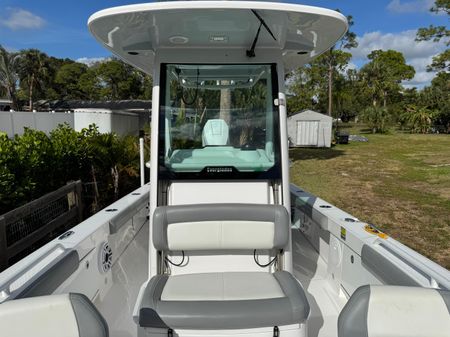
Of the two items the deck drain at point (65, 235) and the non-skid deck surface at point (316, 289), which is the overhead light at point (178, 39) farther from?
the non-skid deck surface at point (316, 289)

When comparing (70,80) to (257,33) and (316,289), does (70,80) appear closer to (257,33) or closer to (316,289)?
(257,33)

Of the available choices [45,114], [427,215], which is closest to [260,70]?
[427,215]

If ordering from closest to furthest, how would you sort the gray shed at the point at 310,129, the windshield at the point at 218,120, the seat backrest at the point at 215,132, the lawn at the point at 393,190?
the windshield at the point at 218,120, the seat backrest at the point at 215,132, the lawn at the point at 393,190, the gray shed at the point at 310,129

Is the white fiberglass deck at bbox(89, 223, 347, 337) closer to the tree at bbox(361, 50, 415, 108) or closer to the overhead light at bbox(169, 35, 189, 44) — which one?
the overhead light at bbox(169, 35, 189, 44)

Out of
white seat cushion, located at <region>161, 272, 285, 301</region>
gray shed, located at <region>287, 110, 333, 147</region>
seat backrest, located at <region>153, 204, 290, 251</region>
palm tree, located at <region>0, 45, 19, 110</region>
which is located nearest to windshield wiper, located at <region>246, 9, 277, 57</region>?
seat backrest, located at <region>153, 204, 290, 251</region>

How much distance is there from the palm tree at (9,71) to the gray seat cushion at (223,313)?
144 feet

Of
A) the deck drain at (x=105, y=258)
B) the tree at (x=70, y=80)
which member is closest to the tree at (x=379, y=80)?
the tree at (x=70, y=80)

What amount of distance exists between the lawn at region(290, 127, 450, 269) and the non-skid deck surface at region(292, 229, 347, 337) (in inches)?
85.8

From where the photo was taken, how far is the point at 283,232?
2.43 meters

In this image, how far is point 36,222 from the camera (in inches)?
159

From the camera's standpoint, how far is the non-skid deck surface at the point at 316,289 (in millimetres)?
2494

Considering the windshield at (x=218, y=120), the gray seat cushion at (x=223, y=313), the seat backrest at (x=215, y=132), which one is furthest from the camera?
the seat backrest at (x=215, y=132)

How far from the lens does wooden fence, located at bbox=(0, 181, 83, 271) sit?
350cm

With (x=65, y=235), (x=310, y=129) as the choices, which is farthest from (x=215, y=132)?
(x=310, y=129)
